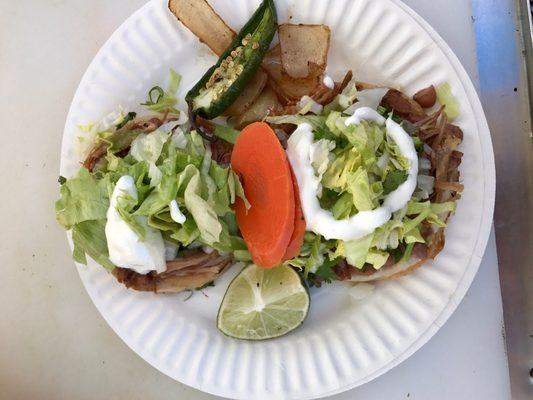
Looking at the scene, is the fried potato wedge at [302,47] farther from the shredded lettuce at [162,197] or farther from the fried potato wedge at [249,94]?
the shredded lettuce at [162,197]

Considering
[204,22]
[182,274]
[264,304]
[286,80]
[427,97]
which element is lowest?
[264,304]

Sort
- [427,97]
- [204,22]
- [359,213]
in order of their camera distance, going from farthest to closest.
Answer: [204,22] < [427,97] < [359,213]

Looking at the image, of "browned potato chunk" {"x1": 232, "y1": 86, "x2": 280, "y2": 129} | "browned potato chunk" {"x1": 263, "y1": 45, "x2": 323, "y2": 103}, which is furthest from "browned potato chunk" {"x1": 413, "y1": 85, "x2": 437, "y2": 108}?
"browned potato chunk" {"x1": 232, "y1": 86, "x2": 280, "y2": 129}

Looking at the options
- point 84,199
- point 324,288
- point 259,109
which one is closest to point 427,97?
point 259,109

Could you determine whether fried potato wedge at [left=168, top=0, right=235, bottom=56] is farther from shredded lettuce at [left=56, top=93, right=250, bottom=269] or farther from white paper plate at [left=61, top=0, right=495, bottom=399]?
shredded lettuce at [left=56, top=93, right=250, bottom=269]

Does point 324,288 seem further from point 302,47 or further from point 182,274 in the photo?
point 302,47

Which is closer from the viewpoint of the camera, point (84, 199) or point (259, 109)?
point (84, 199)
